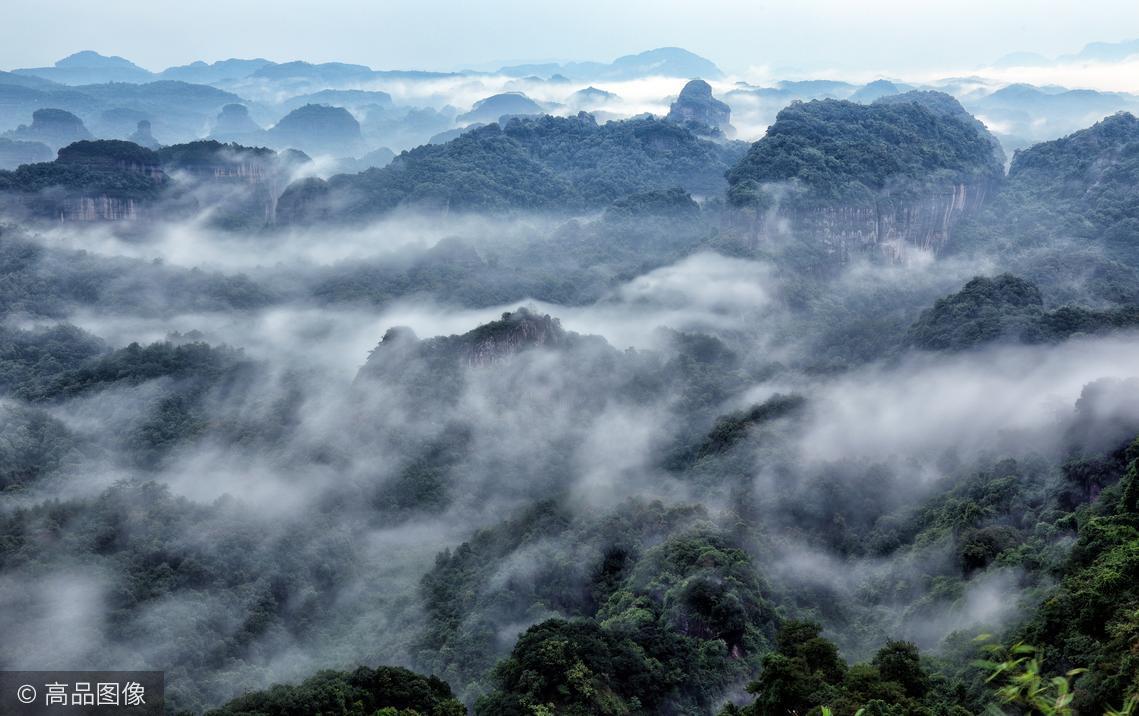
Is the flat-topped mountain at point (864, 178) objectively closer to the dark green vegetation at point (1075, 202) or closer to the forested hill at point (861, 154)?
the forested hill at point (861, 154)

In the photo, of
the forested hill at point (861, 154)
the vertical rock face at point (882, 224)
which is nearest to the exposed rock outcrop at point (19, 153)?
the forested hill at point (861, 154)

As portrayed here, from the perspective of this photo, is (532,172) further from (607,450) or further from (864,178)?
(607,450)

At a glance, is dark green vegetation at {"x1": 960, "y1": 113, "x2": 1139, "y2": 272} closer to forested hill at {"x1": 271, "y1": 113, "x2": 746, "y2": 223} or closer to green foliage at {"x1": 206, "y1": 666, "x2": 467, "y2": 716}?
forested hill at {"x1": 271, "y1": 113, "x2": 746, "y2": 223}

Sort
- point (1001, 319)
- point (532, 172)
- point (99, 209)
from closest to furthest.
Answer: point (1001, 319), point (99, 209), point (532, 172)

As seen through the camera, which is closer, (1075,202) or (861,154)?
(861,154)

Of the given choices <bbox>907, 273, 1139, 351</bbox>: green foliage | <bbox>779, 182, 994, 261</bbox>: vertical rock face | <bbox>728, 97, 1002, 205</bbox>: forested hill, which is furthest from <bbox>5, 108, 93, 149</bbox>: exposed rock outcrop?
<bbox>907, 273, 1139, 351</bbox>: green foliage

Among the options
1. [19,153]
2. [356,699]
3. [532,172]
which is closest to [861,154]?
[532,172]
